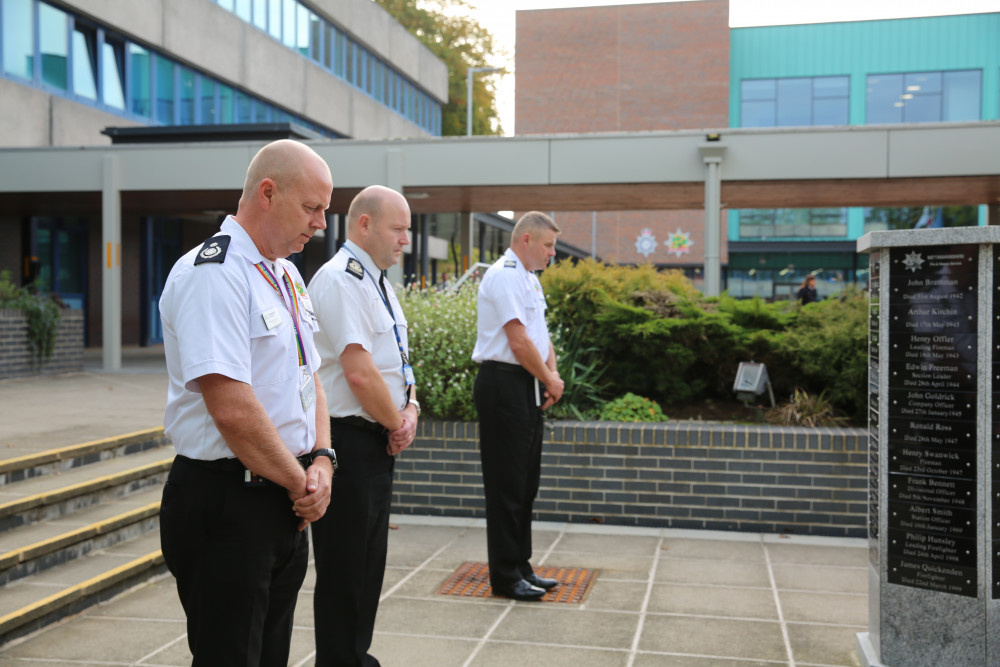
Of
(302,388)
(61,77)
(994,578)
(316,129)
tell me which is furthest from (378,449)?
(316,129)

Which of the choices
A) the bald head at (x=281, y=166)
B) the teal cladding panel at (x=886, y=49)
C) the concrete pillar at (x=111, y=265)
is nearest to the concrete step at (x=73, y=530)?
the bald head at (x=281, y=166)

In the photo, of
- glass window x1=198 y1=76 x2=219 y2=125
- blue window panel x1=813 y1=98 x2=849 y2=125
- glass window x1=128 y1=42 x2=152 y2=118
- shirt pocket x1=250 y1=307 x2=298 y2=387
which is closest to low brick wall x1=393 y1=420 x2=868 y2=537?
shirt pocket x1=250 y1=307 x2=298 y2=387

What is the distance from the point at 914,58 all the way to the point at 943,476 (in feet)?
151

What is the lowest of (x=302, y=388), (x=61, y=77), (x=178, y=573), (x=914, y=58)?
(x=178, y=573)

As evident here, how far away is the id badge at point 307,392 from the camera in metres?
2.72

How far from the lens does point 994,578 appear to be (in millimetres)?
3875

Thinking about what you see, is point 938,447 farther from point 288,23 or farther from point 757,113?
point 757,113

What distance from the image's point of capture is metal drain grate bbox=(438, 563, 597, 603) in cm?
548

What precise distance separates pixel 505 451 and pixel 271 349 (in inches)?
114

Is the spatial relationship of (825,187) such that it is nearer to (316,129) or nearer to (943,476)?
(943,476)

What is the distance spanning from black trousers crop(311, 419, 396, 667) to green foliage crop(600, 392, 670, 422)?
4.25 m

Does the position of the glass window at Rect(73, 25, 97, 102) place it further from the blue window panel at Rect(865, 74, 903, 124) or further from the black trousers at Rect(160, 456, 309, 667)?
the blue window panel at Rect(865, 74, 903, 124)

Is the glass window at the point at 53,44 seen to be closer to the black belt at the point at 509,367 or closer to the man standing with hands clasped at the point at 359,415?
the black belt at the point at 509,367

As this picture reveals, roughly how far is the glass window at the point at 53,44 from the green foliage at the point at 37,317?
7.86 metres
